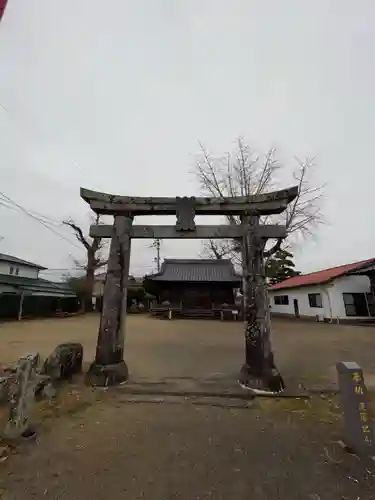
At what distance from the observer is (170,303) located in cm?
2462

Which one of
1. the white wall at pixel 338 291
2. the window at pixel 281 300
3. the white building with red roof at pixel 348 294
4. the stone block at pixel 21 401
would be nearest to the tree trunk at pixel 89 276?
the window at pixel 281 300

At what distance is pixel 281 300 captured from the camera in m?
27.9

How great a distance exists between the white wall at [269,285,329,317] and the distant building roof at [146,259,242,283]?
18.0 ft

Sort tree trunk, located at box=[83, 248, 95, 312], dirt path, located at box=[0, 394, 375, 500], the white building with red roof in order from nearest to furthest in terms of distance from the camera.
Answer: dirt path, located at box=[0, 394, 375, 500] < the white building with red roof < tree trunk, located at box=[83, 248, 95, 312]

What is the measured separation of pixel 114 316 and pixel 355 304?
62.6 ft

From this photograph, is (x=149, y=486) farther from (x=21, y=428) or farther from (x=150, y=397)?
(x=150, y=397)

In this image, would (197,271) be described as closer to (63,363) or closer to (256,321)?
(256,321)

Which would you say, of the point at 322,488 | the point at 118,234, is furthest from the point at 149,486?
the point at 118,234

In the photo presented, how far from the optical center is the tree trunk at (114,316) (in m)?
5.54

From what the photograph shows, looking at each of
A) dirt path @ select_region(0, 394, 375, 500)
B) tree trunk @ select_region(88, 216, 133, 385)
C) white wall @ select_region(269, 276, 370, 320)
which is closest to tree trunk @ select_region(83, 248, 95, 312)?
white wall @ select_region(269, 276, 370, 320)

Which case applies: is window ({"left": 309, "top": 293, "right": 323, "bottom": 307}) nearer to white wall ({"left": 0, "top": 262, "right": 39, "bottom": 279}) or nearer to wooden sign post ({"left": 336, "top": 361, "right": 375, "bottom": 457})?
wooden sign post ({"left": 336, "top": 361, "right": 375, "bottom": 457})

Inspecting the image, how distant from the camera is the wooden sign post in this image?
314 centimetres

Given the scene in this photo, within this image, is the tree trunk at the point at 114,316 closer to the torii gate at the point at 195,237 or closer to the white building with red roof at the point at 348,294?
the torii gate at the point at 195,237

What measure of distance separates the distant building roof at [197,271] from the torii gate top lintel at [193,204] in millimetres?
17682
